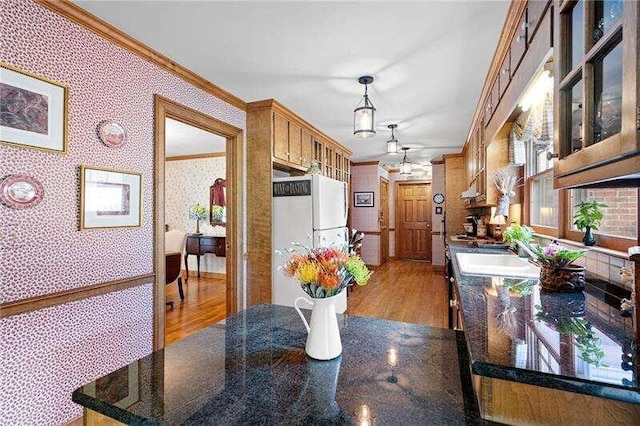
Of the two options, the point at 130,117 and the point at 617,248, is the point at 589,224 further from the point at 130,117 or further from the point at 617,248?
the point at 130,117

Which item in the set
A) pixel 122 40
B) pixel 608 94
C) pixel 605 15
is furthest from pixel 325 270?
pixel 122 40

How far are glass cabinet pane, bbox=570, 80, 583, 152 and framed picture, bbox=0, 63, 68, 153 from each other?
2445 millimetres

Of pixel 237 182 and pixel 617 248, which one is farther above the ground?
pixel 237 182

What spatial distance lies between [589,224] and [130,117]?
289 cm

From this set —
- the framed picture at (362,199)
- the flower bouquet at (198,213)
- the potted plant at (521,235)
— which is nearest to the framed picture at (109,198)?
the potted plant at (521,235)

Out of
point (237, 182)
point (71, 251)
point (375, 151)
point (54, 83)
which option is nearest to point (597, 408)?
point (71, 251)

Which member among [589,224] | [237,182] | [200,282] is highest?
[237,182]

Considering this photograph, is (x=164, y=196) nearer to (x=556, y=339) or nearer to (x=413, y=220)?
(x=556, y=339)

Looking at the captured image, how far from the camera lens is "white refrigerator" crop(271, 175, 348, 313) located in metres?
3.28

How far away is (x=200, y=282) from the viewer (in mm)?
5625

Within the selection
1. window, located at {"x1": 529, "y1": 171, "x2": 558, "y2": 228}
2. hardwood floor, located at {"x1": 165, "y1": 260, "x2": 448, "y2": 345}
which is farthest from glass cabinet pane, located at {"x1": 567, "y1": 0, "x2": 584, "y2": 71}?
hardwood floor, located at {"x1": 165, "y1": 260, "x2": 448, "y2": 345}

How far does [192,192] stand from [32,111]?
4532mm

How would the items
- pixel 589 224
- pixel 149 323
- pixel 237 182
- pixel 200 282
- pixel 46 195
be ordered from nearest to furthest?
pixel 589 224 < pixel 46 195 < pixel 149 323 < pixel 237 182 < pixel 200 282

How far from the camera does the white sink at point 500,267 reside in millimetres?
1764
